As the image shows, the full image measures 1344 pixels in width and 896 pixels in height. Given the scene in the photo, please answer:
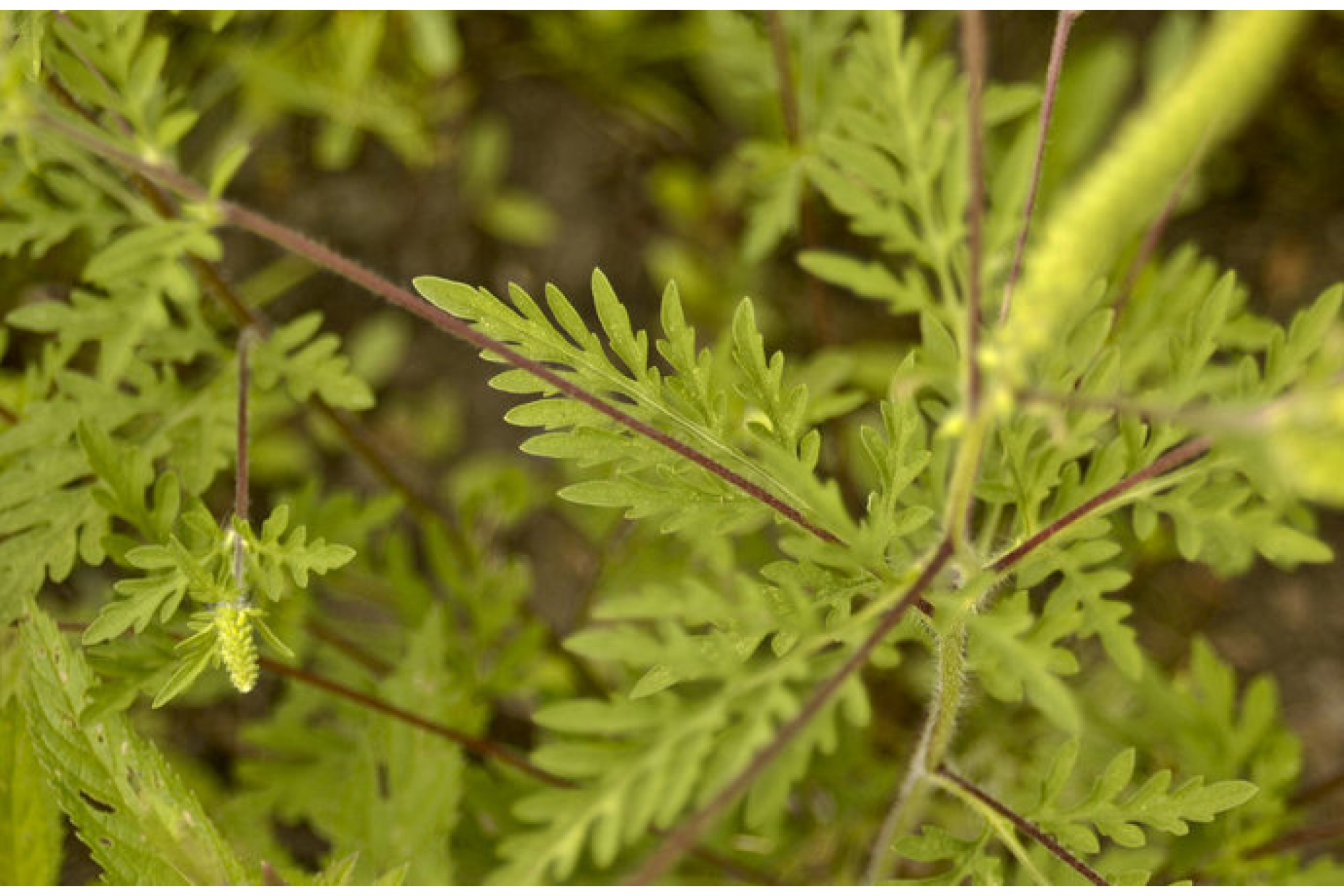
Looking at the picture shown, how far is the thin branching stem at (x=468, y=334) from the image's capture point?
1.85 metres

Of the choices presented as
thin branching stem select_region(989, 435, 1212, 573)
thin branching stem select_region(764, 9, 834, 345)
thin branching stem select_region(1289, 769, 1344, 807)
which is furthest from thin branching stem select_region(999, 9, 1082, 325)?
thin branching stem select_region(1289, 769, 1344, 807)

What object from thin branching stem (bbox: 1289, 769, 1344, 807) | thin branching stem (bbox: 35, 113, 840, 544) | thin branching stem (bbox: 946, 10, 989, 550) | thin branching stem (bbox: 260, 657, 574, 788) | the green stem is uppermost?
thin branching stem (bbox: 946, 10, 989, 550)

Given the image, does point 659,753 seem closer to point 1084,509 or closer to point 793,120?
point 1084,509

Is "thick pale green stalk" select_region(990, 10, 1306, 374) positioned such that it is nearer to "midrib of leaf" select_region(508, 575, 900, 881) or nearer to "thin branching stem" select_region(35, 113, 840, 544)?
"midrib of leaf" select_region(508, 575, 900, 881)

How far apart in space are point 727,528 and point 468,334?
1.85 feet

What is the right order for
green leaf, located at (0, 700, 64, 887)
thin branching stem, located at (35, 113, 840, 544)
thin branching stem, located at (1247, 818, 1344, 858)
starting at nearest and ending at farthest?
thin branching stem, located at (35, 113, 840, 544) → green leaf, located at (0, 700, 64, 887) → thin branching stem, located at (1247, 818, 1344, 858)

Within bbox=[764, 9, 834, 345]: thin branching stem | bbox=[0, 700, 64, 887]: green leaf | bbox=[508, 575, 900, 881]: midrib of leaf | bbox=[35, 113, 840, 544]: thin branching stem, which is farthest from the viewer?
bbox=[764, 9, 834, 345]: thin branching stem

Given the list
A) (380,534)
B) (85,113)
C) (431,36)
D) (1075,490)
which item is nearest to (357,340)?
(380,534)

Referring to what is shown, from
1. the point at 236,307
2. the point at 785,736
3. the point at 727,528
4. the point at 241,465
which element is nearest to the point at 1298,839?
the point at 727,528

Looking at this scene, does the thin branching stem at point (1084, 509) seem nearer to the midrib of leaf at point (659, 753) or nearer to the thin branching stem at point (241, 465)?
the midrib of leaf at point (659, 753)

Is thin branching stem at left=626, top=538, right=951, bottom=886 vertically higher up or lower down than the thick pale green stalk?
lower down

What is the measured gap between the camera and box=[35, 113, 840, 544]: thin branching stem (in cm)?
185

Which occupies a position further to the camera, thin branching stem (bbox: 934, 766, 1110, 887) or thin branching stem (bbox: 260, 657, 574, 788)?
thin branching stem (bbox: 260, 657, 574, 788)

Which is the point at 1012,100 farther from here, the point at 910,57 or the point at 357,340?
the point at 357,340
